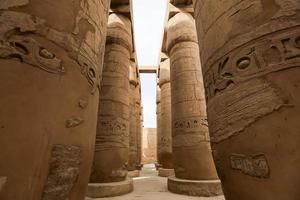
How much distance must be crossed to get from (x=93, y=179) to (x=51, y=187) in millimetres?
3135

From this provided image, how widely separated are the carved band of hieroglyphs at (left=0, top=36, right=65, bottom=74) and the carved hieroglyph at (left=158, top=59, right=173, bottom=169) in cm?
808

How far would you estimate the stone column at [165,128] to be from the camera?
30.3 feet

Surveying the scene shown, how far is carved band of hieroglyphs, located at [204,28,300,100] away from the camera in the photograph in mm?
1414

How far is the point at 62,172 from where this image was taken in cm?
180

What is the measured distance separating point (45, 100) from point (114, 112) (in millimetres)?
3613

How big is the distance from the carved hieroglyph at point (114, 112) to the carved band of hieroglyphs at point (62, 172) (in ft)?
9.39

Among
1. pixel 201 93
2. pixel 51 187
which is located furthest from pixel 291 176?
pixel 201 93

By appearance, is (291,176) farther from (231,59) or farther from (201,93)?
(201,93)

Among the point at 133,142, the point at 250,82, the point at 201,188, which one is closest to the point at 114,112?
the point at 201,188

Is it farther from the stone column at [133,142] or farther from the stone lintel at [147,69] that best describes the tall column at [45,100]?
the stone lintel at [147,69]

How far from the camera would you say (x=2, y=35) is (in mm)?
1681

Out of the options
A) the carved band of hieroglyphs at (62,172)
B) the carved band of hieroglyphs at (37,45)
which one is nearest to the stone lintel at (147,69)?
the carved band of hieroglyphs at (37,45)

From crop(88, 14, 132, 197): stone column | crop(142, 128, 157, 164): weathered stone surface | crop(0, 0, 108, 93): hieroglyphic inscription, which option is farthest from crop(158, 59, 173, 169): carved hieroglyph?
crop(142, 128, 157, 164): weathered stone surface

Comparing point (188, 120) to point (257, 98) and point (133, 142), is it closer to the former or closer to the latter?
point (257, 98)
